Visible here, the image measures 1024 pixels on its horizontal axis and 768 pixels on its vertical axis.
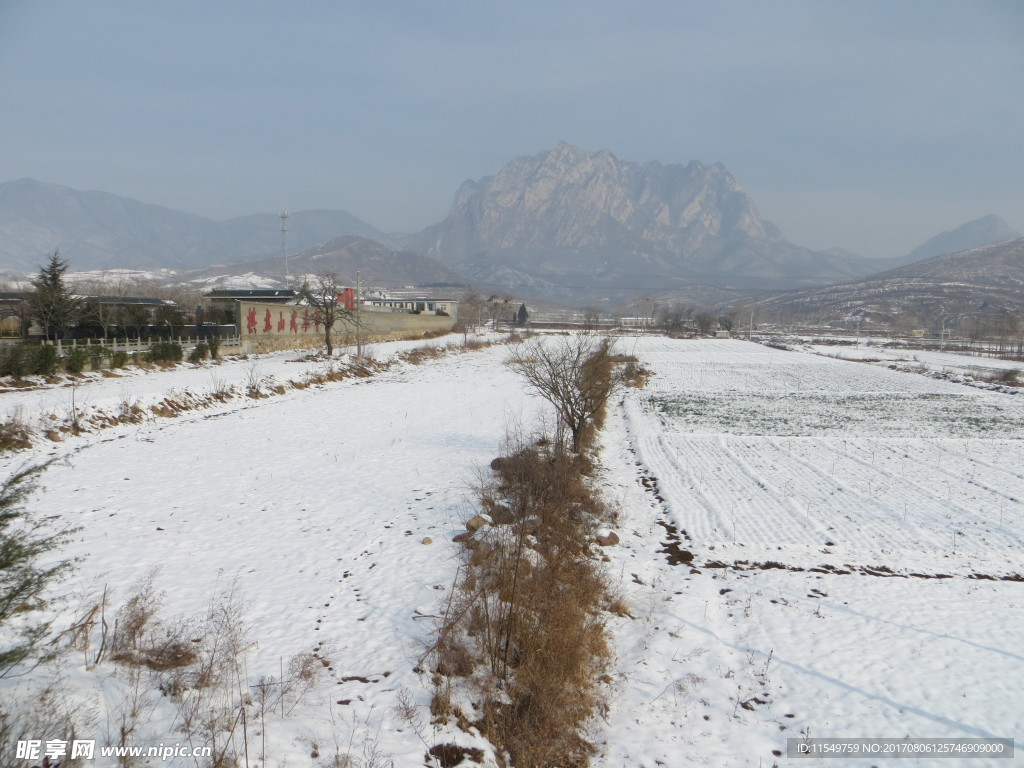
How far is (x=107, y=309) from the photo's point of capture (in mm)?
41031

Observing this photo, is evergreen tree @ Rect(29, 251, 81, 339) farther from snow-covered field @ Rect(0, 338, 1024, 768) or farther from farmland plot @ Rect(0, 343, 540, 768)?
snow-covered field @ Rect(0, 338, 1024, 768)

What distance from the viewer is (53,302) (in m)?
33.8

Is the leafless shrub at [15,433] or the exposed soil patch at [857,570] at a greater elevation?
the leafless shrub at [15,433]

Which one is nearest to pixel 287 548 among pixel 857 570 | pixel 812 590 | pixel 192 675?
pixel 192 675

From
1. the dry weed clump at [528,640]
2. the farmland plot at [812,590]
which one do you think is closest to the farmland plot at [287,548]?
the dry weed clump at [528,640]

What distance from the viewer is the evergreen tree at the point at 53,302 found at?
33.8 meters

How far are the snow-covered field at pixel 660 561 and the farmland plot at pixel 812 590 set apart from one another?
4 centimetres

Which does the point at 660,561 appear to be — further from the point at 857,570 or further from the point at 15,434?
the point at 15,434

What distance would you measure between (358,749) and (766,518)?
403 inches

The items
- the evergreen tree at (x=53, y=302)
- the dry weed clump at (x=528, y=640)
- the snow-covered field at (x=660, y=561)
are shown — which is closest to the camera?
the dry weed clump at (x=528, y=640)

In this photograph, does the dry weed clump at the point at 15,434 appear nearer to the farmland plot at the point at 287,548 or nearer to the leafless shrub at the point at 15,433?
the leafless shrub at the point at 15,433

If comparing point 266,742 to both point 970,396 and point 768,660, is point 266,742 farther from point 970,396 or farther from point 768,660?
point 970,396

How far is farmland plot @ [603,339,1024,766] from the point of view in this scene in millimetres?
6340

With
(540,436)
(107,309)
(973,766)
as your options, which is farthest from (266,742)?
(107,309)
